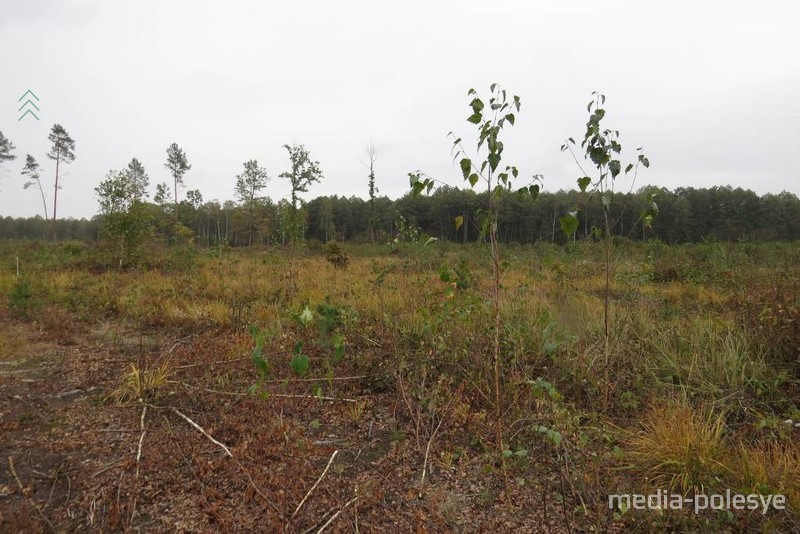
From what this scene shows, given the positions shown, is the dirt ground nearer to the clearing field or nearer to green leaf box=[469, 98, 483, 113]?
the clearing field

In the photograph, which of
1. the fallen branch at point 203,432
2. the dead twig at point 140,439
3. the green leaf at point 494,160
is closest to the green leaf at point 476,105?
the green leaf at point 494,160

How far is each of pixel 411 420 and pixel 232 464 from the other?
141cm

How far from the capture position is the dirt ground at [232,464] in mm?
2297

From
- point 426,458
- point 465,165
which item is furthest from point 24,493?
point 465,165

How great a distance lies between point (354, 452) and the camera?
302cm

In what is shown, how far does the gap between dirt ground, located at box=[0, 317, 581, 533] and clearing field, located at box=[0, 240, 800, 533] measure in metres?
0.01

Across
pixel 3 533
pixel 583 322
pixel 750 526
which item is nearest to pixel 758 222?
pixel 583 322

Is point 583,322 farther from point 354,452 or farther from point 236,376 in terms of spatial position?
point 236,376

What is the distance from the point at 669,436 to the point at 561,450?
0.70 meters

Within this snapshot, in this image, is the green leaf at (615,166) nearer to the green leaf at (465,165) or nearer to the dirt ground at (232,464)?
the green leaf at (465,165)

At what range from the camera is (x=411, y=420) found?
342 cm

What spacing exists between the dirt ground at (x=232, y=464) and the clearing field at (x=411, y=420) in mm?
15

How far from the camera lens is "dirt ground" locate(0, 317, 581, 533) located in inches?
90.4

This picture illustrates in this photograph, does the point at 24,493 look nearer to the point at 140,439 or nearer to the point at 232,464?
the point at 140,439
